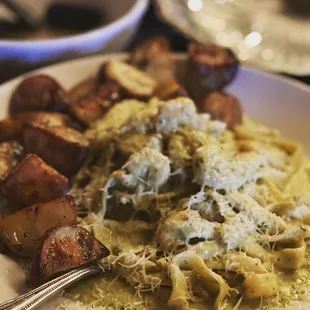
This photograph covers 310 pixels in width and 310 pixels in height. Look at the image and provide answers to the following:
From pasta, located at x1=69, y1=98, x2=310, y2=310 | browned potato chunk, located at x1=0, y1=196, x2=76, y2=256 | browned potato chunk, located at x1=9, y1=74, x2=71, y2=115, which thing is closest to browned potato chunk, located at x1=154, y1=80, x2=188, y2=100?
pasta, located at x1=69, y1=98, x2=310, y2=310

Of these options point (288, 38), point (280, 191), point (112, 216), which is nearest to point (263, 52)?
point (288, 38)

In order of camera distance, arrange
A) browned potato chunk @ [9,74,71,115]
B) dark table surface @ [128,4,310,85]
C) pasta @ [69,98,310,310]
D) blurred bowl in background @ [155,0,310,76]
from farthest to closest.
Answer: dark table surface @ [128,4,310,85], blurred bowl in background @ [155,0,310,76], browned potato chunk @ [9,74,71,115], pasta @ [69,98,310,310]

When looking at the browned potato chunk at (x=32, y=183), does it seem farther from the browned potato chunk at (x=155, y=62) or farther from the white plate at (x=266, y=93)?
the browned potato chunk at (x=155, y=62)

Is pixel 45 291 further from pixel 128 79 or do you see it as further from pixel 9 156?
pixel 128 79

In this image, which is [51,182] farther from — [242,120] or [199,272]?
[242,120]

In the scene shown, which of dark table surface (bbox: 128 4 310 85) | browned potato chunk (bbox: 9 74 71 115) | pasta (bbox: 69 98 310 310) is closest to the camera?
pasta (bbox: 69 98 310 310)

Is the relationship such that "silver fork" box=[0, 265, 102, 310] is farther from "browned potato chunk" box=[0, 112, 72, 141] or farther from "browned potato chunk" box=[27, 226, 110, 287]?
"browned potato chunk" box=[0, 112, 72, 141]
